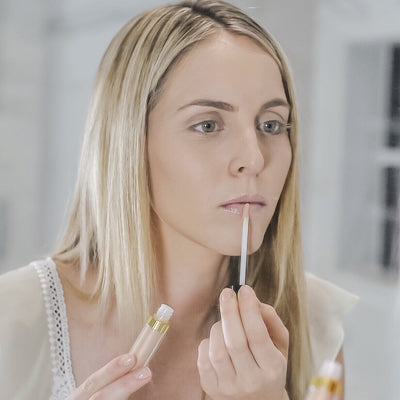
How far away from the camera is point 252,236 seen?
673 millimetres

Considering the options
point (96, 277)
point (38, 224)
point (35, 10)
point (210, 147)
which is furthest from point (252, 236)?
point (35, 10)

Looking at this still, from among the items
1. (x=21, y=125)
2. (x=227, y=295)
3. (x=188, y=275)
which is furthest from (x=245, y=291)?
(x=21, y=125)

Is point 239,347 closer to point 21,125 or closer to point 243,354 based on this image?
point 243,354

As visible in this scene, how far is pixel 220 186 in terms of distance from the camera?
2.15ft

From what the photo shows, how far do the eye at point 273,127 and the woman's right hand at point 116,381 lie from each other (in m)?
0.26

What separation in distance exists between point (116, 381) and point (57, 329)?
5.1 inches

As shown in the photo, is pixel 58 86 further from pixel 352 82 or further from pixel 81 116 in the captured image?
pixel 352 82

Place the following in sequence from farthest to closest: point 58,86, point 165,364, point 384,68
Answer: point 58,86, point 165,364, point 384,68

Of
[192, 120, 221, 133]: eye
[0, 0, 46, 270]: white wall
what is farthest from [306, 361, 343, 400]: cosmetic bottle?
[0, 0, 46, 270]: white wall

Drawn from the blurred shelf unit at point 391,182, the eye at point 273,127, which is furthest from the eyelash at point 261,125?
the blurred shelf unit at point 391,182

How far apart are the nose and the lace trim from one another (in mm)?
267

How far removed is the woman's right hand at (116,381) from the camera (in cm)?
64

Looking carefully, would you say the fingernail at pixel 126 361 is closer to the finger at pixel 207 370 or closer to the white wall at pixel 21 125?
the finger at pixel 207 370

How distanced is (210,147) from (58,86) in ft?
0.97
